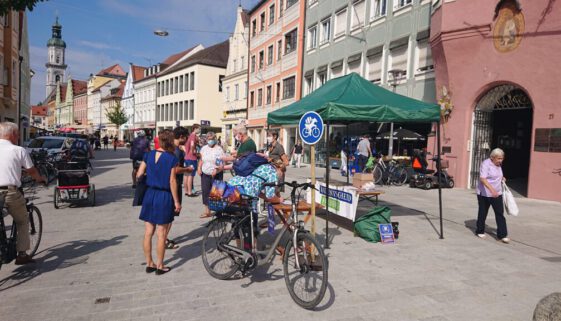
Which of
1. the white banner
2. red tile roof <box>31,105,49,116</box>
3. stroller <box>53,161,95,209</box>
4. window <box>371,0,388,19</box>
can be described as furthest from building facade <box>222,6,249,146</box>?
red tile roof <box>31,105,49,116</box>

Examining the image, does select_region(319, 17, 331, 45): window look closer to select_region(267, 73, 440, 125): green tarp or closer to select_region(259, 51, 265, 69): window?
select_region(259, 51, 265, 69): window

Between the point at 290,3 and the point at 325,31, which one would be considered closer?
the point at 325,31

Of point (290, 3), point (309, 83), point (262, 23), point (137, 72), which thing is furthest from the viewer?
point (137, 72)

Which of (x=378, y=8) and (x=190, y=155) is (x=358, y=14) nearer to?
(x=378, y=8)

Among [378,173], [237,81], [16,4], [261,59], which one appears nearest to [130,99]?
[237,81]

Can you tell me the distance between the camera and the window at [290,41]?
29.9 metres

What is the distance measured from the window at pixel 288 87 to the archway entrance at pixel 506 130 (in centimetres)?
1637

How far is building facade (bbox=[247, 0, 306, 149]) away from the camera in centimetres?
2931

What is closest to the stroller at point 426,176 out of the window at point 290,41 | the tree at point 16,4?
the tree at point 16,4

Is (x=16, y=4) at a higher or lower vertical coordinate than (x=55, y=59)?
lower

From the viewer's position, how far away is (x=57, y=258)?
5.36m

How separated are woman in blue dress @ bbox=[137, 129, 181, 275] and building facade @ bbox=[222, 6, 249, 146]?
33.7 meters

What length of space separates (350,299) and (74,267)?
11.5 feet

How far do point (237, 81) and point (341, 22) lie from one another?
18.9 metres
